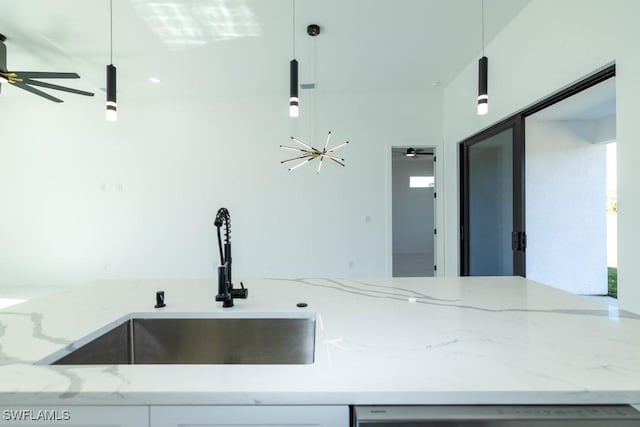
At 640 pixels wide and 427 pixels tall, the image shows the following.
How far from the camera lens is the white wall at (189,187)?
4836mm

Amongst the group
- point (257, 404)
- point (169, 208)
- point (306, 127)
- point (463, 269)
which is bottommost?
point (463, 269)

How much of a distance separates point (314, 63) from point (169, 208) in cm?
316

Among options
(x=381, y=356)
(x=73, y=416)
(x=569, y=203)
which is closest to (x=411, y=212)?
(x=569, y=203)

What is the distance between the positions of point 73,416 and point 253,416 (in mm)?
405

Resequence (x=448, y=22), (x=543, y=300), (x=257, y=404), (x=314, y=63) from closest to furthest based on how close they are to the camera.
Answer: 1. (x=257, y=404)
2. (x=543, y=300)
3. (x=448, y=22)
4. (x=314, y=63)

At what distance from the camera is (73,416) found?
701 millimetres

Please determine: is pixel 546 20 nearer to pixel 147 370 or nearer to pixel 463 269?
pixel 463 269

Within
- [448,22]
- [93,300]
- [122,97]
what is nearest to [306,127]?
[448,22]

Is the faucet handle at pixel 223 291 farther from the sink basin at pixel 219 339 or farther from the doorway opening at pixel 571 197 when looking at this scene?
the doorway opening at pixel 571 197

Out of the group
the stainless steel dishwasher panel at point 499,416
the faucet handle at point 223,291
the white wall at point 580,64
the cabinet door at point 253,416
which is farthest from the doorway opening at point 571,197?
the cabinet door at point 253,416

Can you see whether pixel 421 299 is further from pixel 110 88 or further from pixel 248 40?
pixel 248 40

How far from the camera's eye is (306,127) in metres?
4.85

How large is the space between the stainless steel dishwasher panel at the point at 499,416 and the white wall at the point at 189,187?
4.17 meters
